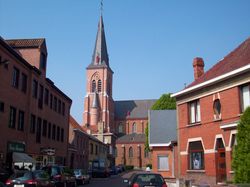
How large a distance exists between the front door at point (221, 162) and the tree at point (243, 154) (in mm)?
4319

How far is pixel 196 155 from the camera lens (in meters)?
19.0

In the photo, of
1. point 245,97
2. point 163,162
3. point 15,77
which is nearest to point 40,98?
point 15,77

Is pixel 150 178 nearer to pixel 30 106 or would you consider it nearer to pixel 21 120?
pixel 21 120

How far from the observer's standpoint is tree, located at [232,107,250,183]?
1150 centimetres

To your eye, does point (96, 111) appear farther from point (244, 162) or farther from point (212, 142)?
point (244, 162)

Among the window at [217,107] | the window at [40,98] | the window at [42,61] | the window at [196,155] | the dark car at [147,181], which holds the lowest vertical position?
the dark car at [147,181]

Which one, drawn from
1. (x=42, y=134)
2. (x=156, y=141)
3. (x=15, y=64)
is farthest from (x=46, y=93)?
(x=156, y=141)

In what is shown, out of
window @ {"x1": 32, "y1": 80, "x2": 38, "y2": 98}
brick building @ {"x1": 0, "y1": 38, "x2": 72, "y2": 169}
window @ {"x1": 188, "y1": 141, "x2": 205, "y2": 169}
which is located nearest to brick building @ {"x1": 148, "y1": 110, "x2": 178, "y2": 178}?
window @ {"x1": 188, "y1": 141, "x2": 205, "y2": 169}

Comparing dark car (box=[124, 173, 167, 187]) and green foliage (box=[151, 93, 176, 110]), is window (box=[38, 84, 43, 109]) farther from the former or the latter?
green foliage (box=[151, 93, 176, 110])

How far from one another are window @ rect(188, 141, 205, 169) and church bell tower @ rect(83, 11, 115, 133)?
60115 mm

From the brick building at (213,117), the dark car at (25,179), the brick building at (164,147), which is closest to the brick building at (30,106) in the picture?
the dark car at (25,179)

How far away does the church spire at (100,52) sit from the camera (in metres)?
88.1

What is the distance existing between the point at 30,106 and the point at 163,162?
11681mm

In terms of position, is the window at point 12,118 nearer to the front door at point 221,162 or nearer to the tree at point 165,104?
the front door at point 221,162
